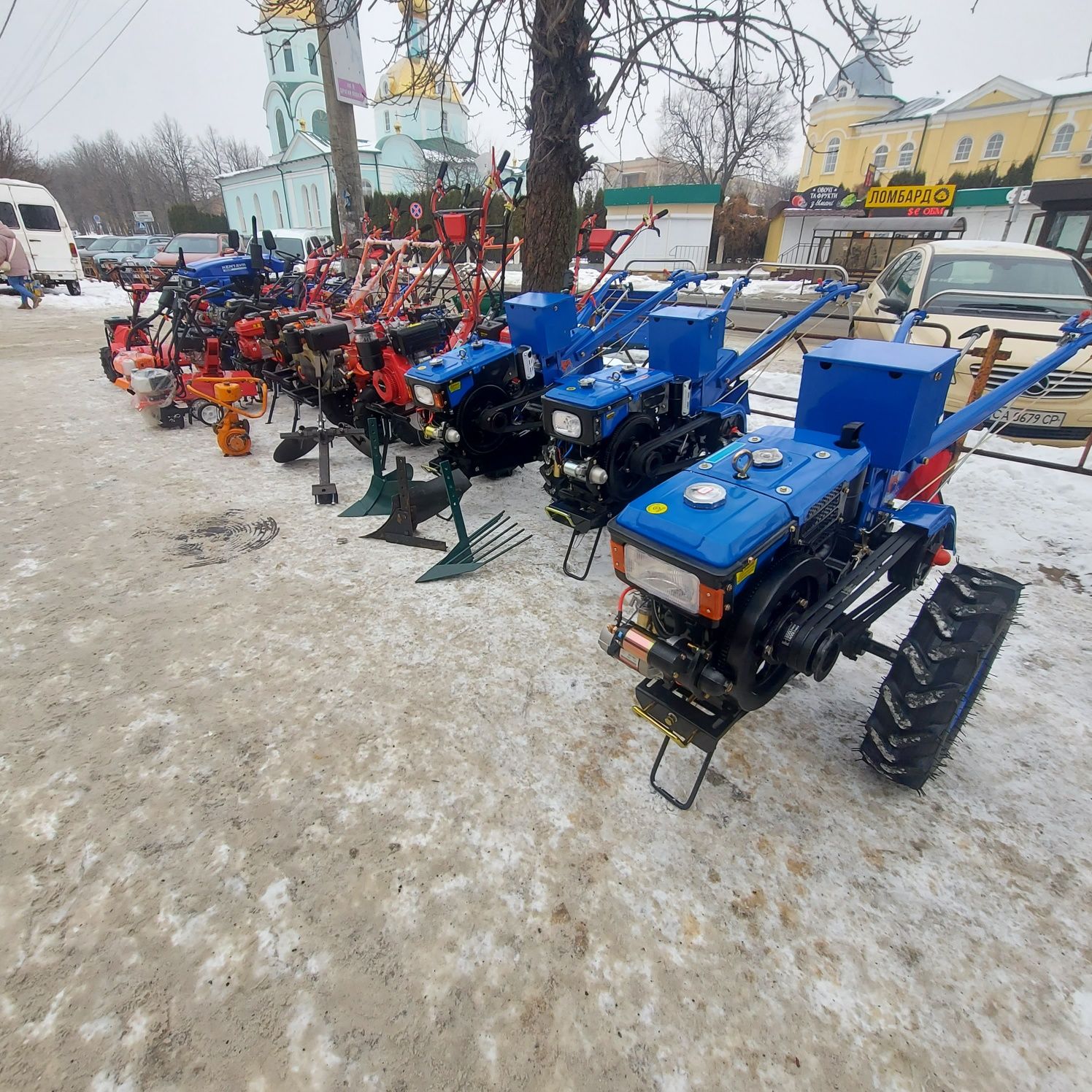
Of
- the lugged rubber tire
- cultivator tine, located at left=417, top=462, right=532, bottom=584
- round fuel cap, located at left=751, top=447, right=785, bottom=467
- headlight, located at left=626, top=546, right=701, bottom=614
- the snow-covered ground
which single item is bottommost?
the snow-covered ground

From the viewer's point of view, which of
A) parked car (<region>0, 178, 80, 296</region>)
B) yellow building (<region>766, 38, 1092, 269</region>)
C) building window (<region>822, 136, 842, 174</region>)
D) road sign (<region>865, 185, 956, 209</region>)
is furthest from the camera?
building window (<region>822, 136, 842, 174</region>)

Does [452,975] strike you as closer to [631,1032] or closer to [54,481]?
[631,1032]

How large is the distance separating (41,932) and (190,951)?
47 centimetres

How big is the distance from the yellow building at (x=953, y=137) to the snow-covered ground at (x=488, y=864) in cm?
2493

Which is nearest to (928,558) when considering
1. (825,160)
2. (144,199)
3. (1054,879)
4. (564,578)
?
(1054,879)

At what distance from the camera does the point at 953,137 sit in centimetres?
3250

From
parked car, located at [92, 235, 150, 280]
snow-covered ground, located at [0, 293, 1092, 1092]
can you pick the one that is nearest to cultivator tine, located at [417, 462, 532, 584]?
snow-covered ground, located at [0, 293, 1092, 1092]

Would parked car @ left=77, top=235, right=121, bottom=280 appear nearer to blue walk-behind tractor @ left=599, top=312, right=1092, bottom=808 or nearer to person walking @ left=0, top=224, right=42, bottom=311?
person walking @ left=0, top=224, right=42, bottom=311

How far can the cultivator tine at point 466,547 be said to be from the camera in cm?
355

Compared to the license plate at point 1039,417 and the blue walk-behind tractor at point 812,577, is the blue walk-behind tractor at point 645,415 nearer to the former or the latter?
the blue walk-behind tractor at point 812,577

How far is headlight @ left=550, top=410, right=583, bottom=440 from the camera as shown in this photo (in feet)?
10.6

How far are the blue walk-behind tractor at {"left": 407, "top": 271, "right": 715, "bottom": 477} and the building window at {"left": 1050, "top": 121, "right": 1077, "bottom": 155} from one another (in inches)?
1533

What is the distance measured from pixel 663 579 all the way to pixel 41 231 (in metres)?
20.4

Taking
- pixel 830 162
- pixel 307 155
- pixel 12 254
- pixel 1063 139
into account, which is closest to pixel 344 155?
pixel 12 254
